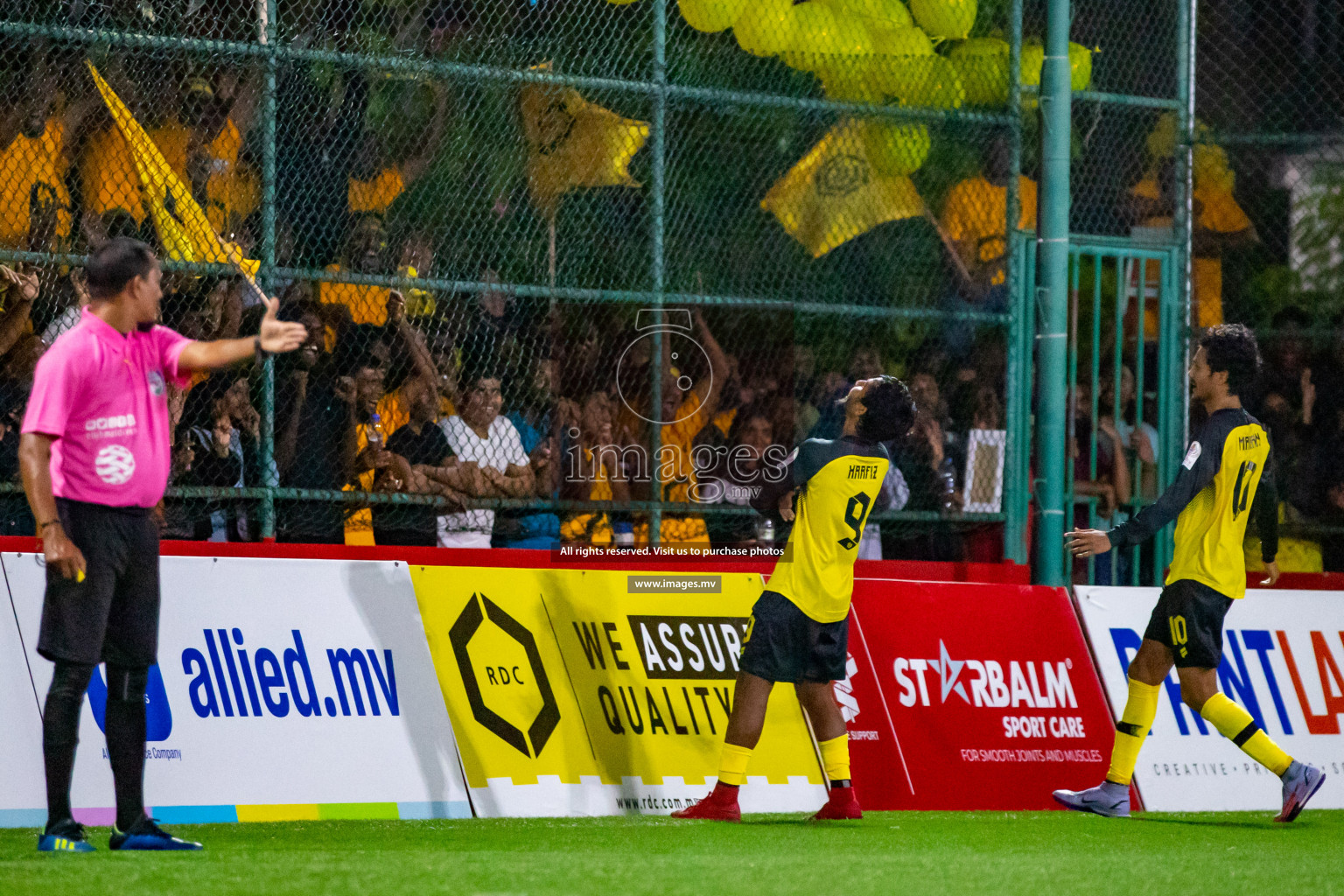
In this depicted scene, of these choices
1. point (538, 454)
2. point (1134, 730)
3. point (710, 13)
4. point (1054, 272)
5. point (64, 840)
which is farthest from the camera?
point (1054, 272)

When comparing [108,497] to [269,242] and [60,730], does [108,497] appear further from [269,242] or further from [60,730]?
[269,242]

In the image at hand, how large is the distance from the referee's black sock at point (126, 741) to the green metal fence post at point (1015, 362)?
5807 mm

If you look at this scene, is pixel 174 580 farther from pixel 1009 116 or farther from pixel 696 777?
pixel 1009 116

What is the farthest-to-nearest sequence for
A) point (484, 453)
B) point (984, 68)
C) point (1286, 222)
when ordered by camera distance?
1. point (1286, 222)
2. point (984, 68)
3. point (484, 453)

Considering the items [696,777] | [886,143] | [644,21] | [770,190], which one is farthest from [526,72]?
[696,777]

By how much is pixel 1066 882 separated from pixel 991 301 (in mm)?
5591

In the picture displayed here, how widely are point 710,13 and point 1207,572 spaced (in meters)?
3.97

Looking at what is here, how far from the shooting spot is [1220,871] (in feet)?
20.6

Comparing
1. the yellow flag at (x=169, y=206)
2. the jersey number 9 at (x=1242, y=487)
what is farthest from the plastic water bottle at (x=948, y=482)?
the yellow flag at (x=169, y=206)

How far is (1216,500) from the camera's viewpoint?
841cm

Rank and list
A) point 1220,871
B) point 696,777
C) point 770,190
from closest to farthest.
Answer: point 1220,871 < point 696,777 < point 770,190

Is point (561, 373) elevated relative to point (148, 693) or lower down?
elevated

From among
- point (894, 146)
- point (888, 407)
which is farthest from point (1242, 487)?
point (894, 146)

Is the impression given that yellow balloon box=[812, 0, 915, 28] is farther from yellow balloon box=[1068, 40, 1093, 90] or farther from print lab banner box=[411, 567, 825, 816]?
print lab banner box=[411, 567, 825, 816]
